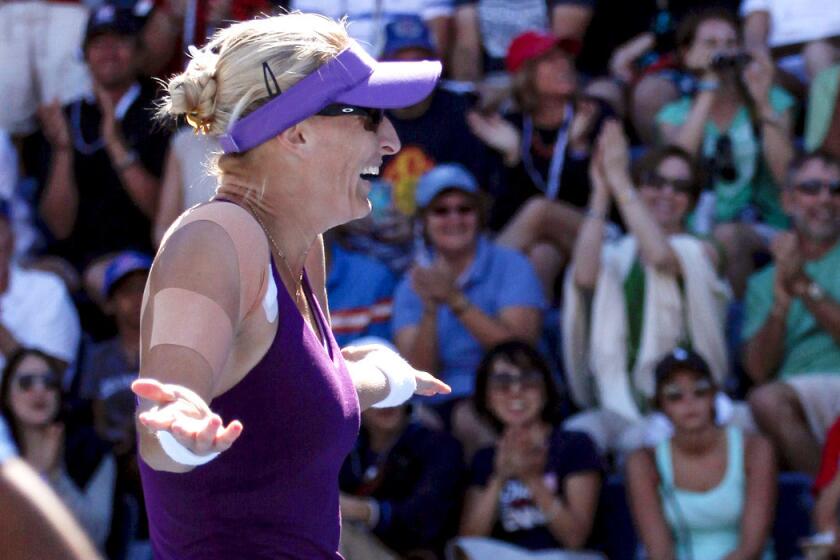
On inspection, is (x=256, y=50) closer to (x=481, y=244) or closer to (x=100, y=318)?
(x=481, y=244)

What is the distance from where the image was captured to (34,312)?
6.57 meters

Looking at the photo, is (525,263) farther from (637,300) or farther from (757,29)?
(757,29)

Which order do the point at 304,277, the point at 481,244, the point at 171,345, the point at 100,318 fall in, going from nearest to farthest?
the point at 171,345 → the point at 304,277 → the point at 481,244 → the point at 100,318

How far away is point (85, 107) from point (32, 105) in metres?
0.39

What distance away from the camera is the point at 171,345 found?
7.46ft

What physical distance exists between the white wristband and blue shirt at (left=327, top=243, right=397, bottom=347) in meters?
3.28

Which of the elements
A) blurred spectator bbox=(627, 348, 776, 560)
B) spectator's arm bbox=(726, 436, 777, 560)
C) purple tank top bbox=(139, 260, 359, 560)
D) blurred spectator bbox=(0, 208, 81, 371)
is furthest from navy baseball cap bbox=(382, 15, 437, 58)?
purple tank top bbox=(139, 260, 359, 560)

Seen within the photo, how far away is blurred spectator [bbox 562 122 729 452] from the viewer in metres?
6.08

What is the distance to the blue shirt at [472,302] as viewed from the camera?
623cm

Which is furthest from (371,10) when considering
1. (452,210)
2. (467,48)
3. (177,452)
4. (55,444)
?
(177,452)

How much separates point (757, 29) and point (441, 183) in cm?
186

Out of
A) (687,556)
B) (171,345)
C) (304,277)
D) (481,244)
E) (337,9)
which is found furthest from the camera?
(337,9)

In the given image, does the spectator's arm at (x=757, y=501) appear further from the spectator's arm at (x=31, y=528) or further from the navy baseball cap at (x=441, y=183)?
the spectator's arm at (x=31, y=528)

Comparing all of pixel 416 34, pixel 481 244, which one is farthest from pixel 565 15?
pixel 481 244
